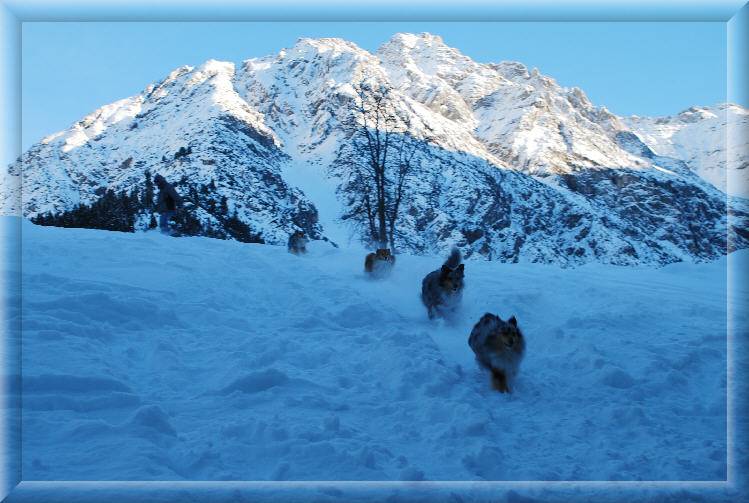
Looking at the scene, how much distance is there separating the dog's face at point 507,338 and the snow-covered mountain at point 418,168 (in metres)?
67.8

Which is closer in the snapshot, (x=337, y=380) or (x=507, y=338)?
(x=337, y=380)

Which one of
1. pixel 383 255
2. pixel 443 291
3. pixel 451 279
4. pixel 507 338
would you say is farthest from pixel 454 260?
pixel 507 338

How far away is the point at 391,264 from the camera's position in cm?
1223

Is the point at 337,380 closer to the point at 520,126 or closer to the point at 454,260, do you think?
the point at 454,260

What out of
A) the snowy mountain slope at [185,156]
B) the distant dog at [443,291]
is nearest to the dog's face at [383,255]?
the distant dog at [443,291]

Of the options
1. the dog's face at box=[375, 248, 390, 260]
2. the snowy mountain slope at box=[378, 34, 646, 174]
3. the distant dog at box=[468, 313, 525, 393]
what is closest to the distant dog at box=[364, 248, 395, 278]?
the dog's face at box=[375, 248, 390, 260]

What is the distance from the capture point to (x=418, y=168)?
112 m

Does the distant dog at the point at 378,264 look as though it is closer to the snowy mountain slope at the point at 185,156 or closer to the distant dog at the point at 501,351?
the distant dog at the point at 501,351

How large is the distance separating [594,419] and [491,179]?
383 feet

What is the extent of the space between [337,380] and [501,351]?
1.93 m

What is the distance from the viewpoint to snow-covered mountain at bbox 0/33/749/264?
10069 centimetres

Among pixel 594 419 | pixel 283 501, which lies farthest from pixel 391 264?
pixel 283 501

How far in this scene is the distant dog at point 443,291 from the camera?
8984 millimetres

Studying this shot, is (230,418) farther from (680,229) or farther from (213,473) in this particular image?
(680,229)
